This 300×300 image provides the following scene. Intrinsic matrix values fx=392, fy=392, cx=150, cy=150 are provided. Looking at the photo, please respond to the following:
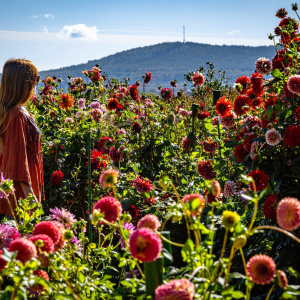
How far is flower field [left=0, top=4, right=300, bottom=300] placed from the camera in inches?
31.4

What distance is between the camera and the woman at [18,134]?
84.1 inches

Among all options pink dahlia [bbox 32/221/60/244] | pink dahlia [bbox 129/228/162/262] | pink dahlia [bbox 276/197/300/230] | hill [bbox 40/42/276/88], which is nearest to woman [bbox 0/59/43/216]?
pink dahlia [bbox 32/221/60/244]

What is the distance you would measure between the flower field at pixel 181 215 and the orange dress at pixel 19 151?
8.3 inches

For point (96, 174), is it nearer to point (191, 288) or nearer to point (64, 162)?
point (64, 162)

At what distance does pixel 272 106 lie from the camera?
1.66 meters

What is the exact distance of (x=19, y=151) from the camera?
214 centimetres

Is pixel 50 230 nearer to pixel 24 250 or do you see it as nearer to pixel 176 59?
pixel 24 250

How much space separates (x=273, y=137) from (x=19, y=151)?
1351 millimetres

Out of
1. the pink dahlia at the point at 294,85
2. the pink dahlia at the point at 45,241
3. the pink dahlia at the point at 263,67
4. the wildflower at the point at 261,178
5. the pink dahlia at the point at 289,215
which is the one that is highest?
the pink dahlia at the point at 263,67

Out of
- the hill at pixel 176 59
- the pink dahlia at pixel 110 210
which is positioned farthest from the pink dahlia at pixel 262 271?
the hill at pixel 176 59

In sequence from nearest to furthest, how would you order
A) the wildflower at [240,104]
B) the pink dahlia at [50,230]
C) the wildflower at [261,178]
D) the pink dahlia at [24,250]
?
the pink dahlia at [24,250] → the pink dahlia at [50,230] → the wildflower at [261,178] → the wildflower at [240,104]

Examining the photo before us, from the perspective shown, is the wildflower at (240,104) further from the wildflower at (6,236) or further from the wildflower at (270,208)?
the wildflower at (6,236)

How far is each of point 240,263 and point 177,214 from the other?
1.01 metres

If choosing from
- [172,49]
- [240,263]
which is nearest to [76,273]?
[240,263]
